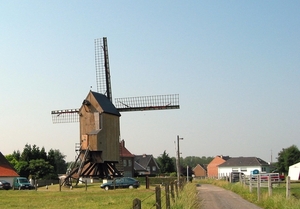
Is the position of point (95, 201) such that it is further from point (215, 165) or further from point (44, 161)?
point (215, 165)

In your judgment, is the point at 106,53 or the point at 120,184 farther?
the point at 106,53

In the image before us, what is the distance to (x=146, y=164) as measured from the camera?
114625 millimetres

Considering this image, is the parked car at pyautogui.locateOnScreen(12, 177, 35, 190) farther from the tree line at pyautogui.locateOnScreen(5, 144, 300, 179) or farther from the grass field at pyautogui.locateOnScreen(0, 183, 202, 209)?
the tree line at pyautogui.locateOnScreen(5, 144, 300, 179)

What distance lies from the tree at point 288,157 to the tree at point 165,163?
24.0 m

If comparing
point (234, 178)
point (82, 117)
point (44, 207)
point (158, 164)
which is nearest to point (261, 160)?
point (158, 164)

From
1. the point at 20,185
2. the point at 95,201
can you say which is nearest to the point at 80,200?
the point at 95,201

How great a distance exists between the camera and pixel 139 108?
58969mm

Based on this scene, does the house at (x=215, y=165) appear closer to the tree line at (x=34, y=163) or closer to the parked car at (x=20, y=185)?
the tree line at (x=34, y=163)

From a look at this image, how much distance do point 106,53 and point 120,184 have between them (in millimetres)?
17567

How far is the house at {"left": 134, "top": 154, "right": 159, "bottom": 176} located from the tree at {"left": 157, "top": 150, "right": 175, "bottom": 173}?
3152 mm

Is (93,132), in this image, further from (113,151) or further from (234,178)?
(234,178)

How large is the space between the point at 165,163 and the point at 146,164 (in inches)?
195

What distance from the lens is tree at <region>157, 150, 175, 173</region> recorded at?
112 metres

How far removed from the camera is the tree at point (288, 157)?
100312 mm
